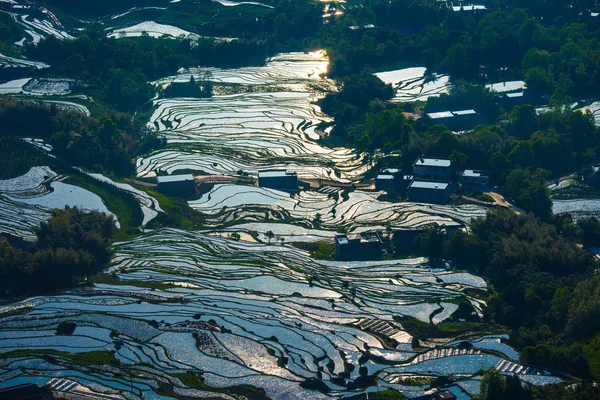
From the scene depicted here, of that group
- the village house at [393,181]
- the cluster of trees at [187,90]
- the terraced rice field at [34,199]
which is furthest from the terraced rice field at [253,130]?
the terraced rice field at [34,199]

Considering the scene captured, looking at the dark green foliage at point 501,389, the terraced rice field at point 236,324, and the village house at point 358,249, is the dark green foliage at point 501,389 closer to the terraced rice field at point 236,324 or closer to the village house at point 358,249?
the terraced rice field at point 236,324

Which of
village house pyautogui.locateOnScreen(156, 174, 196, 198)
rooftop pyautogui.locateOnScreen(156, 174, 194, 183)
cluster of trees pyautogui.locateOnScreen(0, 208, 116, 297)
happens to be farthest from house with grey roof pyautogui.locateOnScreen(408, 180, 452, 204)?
cluster of trees pyautogui.locateOnScreen(0, 208, 116, 297)

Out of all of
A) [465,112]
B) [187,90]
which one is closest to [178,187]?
[465,112]

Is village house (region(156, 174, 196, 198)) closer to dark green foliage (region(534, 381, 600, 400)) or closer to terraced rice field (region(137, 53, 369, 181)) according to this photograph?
Result: terraced rice field (region(137, 53, 369, 181))

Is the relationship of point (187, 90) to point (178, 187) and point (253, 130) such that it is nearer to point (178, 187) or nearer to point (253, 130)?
point (253, 130)

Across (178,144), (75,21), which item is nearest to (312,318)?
(178,144)

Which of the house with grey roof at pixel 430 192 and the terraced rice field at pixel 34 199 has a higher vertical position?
the terraced rice field at pixel 34 199
